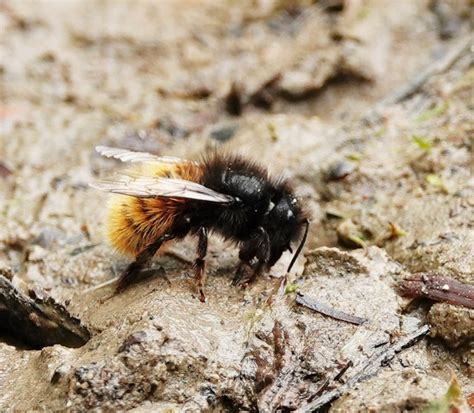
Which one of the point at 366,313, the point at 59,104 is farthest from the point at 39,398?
the point at 59,104

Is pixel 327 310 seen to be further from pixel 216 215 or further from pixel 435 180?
pixel 435 180

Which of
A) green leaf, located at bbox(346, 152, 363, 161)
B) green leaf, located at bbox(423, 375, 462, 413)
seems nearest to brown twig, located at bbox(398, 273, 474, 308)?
green leaf, located at bbox(423, 375, 462, 413)

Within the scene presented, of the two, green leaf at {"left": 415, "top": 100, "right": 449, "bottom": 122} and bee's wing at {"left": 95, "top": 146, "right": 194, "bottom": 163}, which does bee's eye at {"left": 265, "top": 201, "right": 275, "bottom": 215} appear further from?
green leaf at {"left": 415, "top": 100, "right": 449, "bottom": 122}

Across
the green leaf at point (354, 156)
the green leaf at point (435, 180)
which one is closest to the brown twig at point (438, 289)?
the green leaf at point (435, 180)

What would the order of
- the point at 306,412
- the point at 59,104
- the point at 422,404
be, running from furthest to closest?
the point at 59,104, the point at 306,412, the point at 422,404

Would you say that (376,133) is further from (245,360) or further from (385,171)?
(245,360)

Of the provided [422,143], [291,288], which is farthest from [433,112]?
[291,288]

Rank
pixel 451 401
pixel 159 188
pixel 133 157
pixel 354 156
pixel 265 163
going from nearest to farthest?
1. pixel 451 401
2. pixel 159 188
3. pixel 133 157
4. pixel 354 156
5. pixel 265 163
